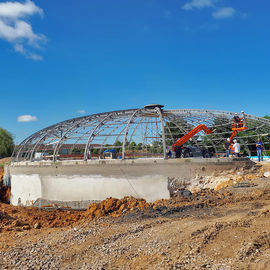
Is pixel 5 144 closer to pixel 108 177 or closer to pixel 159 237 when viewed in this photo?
pixel 108 177

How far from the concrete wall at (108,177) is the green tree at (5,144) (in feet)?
123

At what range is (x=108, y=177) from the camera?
14656mm

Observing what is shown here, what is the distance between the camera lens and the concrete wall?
13.6m

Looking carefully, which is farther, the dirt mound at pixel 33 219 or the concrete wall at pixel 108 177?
the concrete wall at pixel 108 177

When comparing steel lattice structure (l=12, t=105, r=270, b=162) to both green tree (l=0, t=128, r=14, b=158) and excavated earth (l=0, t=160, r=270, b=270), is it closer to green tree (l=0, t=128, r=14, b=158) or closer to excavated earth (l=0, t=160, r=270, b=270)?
excavated earth (l=0, t=160, r=270, b=270)

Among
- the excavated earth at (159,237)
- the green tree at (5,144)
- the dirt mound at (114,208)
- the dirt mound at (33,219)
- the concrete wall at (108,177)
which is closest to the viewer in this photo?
the excavated earth at (159,237)

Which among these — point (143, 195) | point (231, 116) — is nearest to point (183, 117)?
point (231, 116)

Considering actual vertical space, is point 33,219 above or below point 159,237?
below

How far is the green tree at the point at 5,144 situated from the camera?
50375 millimetres

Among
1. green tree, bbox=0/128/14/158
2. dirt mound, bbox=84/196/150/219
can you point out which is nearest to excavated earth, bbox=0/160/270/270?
dirt mound, bbox=84/196/150/219

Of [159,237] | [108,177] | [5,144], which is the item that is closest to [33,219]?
[108,177]

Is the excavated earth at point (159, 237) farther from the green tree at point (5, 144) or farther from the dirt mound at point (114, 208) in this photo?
the green tree at point (5, 144)

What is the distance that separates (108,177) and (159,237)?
7966 millimetres

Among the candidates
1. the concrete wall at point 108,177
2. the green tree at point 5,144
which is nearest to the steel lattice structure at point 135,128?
the concrete wall at point 108,177
